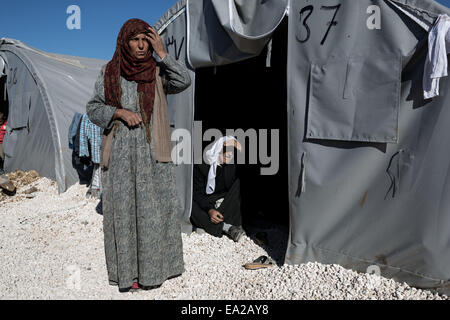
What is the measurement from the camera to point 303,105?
2.72 meters

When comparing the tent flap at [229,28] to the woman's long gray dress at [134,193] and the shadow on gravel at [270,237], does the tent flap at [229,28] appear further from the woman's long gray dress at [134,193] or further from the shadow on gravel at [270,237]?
the shadow on gravel at [270,237]

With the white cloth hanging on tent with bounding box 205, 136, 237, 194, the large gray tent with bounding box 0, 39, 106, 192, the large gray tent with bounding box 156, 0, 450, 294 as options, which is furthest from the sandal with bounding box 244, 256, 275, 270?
the large gray tent with bounding box 0, 39, 106, 192

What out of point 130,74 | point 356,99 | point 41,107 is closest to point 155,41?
point 130,74

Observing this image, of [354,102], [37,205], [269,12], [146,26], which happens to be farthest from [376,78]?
[37,205]

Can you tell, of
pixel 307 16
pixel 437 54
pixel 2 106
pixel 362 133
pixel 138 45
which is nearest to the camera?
pixel 437 54

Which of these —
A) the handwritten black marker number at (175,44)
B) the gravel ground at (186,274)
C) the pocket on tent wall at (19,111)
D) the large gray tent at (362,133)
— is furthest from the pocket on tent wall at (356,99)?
the pocket on tent wall at (19,111)

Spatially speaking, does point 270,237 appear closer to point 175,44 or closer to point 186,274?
point 186,274

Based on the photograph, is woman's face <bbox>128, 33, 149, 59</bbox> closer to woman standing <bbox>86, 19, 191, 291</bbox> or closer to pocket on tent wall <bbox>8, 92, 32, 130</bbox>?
woman standing <bbox>86, 19, 191, 291</bbox>

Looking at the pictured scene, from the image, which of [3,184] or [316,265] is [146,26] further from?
[3,184]

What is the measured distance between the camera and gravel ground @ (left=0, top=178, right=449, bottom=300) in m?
2.36

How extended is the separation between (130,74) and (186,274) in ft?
5.32

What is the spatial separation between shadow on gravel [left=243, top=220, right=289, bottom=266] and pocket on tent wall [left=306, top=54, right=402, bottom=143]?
122cm

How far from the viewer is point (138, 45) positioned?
7.09 feet

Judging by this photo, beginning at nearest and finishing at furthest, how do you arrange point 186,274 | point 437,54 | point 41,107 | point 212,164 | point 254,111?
point 437,54
point 186,274
point 212,164
point 254,111
point 41,107
